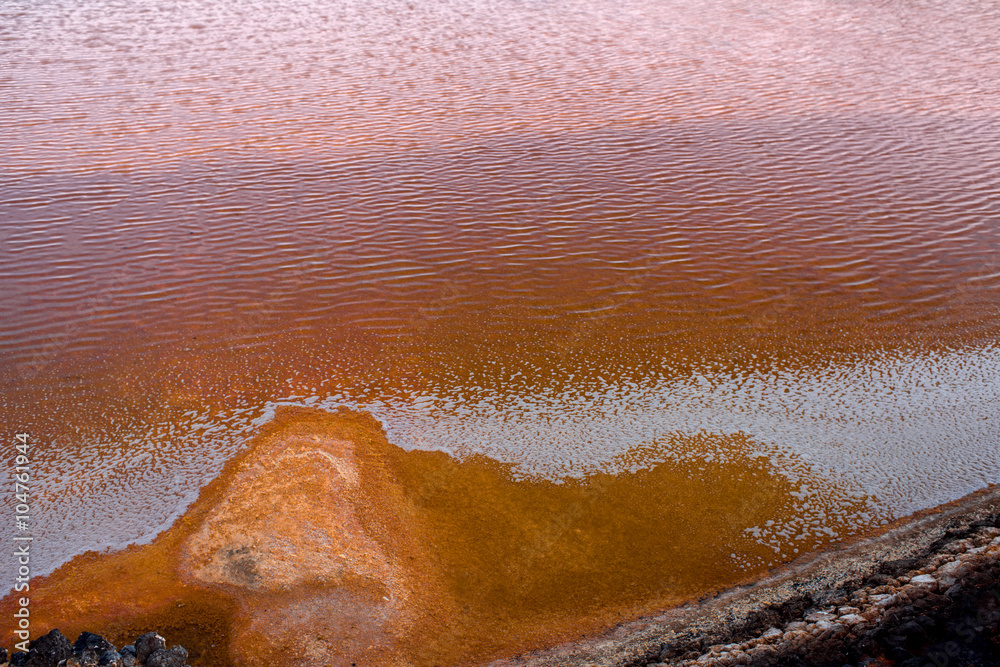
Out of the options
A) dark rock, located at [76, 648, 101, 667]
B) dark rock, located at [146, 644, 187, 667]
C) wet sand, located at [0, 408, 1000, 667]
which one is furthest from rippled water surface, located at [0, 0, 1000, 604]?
dark rock, located at [146, 644, 187, 667]

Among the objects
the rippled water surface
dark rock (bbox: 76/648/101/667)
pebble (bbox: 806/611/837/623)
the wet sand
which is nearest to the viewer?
dark rock (bbox: 76/648/101/667)

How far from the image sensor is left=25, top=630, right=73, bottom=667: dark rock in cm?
398

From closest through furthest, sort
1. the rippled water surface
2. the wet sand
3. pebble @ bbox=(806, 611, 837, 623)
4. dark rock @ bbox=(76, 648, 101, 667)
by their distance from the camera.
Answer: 1. dark rock @ bbox=(76, 648, 101, 667)
2. pebble @ bbox=(806, 611, 837, 623)
3. the wet sand
4. the rippled water surface

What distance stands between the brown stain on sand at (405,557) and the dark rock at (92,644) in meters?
0.29

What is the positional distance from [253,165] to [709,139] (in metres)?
6.98

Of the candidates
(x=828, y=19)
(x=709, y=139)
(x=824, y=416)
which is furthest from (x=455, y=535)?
(x=828, y=19)

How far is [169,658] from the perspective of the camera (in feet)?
13.4

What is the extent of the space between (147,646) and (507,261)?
5.56 m

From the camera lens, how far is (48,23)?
58.0 ft

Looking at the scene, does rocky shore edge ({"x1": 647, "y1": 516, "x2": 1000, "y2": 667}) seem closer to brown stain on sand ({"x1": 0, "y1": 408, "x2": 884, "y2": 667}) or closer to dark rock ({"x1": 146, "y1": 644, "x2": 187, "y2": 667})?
brown stain on sand ({"x1": 0, "y1": 408, "x2": 884, "y2": 667})

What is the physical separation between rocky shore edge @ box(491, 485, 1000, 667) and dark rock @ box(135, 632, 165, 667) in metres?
1.92

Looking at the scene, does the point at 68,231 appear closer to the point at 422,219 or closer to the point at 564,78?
the point at 422,219

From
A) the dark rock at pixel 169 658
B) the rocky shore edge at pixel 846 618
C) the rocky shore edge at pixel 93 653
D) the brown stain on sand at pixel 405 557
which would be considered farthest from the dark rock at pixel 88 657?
the rocky shore edge at pixel 846 618

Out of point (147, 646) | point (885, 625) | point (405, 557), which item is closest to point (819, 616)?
point (885, 625)
